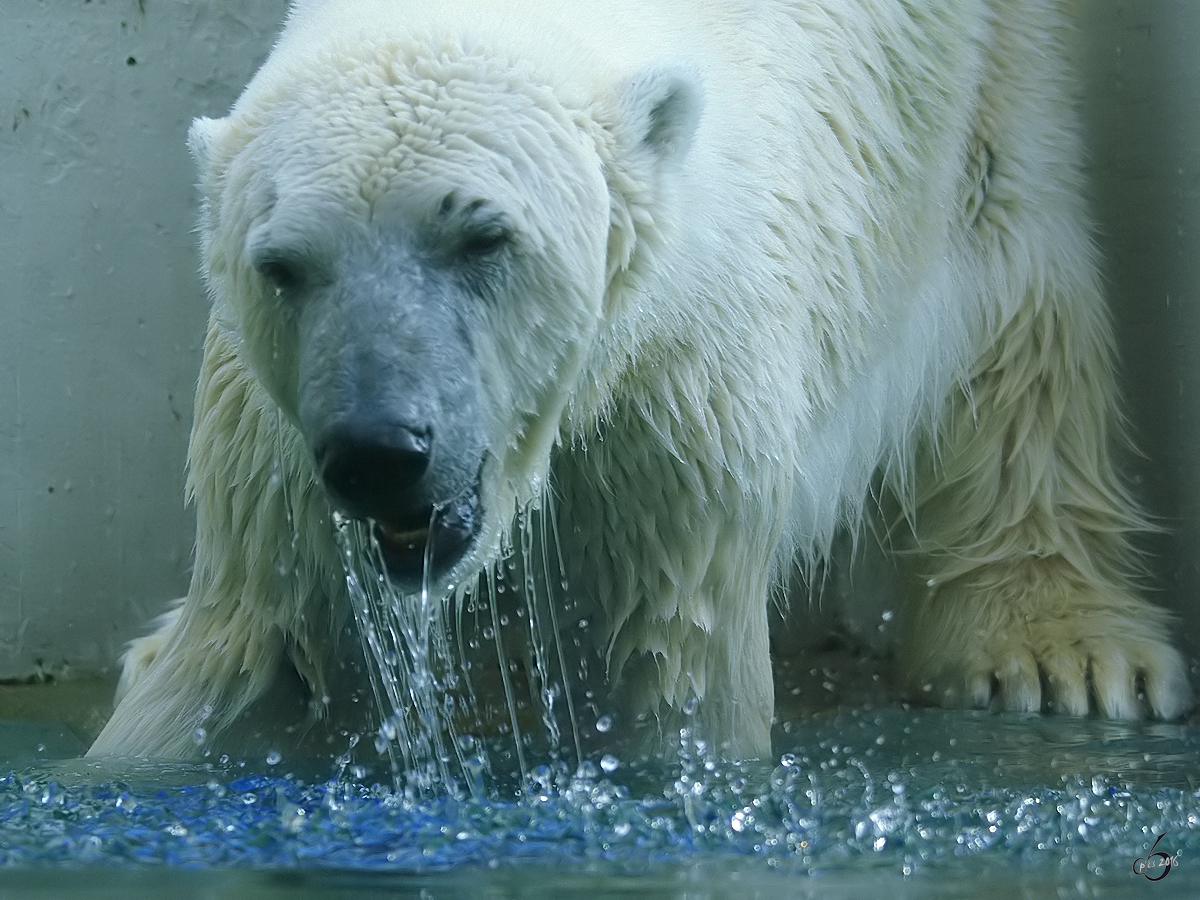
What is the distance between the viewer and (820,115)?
2947 mm

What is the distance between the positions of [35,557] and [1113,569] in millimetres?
2334

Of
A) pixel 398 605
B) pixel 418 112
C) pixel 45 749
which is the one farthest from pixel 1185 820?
pixel 45 749

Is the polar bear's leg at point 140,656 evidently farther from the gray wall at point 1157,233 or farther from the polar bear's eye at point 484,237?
the gray wall at point 1157,233

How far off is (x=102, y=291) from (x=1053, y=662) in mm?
2180

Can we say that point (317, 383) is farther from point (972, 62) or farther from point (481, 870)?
point (972, 62)

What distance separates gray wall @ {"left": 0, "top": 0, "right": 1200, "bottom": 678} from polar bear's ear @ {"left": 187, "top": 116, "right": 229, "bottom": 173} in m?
1.41

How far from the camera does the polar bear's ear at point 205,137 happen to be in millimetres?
2404

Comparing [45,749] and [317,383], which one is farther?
[45,749]

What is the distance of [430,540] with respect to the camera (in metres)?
2.27

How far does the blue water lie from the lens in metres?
1.70

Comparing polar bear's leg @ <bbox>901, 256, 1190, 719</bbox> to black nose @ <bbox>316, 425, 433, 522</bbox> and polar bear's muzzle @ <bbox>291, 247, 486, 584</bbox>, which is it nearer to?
polar bear's muzzle @ <bbox>291, 247, 486, 584</bbox>

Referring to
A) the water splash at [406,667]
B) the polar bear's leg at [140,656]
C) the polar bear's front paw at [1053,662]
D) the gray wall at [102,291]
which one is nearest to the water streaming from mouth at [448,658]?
the water splash at [406,667]

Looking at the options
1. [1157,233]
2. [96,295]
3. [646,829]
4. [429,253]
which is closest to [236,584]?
[429,253]

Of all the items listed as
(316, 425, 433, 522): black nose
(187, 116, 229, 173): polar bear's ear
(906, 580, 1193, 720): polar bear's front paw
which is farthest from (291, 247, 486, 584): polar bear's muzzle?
(906, 580, 1193, 720): polar bear's front paw
